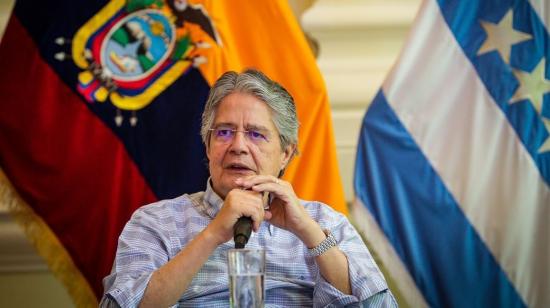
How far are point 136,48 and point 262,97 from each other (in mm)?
764

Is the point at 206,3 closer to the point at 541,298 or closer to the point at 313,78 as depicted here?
the point at 313,78

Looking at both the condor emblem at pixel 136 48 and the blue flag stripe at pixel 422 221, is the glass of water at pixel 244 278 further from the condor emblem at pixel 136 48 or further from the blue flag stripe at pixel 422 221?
the condor emblem at pixel 136 48

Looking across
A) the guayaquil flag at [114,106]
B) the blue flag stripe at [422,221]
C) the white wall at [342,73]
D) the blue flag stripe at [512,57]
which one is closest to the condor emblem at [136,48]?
the guayaquil flag at [114,106]

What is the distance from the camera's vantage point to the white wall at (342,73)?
2.86 meters

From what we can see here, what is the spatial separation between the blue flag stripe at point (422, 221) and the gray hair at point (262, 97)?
55 cm

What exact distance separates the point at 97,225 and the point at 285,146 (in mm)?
828

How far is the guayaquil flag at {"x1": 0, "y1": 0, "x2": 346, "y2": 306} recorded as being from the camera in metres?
2.56

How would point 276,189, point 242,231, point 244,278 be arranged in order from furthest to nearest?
→ point 276,189
point 242,231
point 244,278

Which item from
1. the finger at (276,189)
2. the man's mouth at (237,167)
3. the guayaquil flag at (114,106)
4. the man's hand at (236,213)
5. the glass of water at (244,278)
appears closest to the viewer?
the glass of water at (244,278)

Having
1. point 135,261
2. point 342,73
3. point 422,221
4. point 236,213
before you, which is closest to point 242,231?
point 236,213

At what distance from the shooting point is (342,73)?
9.52 feet

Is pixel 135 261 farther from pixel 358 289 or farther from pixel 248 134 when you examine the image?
pixel 358 289

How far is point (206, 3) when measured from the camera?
8.46 ft

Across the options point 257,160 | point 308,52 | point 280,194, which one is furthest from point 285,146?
point 308,52
